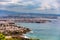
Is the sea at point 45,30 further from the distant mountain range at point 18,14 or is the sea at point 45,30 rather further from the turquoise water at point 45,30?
the distant mountain range at point 18,14

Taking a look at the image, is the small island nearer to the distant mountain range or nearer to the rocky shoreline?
the rocky shoreline

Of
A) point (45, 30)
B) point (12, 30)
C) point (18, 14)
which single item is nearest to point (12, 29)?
point (12, 30)

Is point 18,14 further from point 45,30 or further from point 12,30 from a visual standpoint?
point 45,30

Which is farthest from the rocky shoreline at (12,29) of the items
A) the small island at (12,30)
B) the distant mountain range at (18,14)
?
the distant mountain range at (18,14)

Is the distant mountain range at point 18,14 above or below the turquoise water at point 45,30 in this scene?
above

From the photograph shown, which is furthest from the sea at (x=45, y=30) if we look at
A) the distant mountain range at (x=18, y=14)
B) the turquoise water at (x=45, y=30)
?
the distant mountain range at (x=18, y=14)

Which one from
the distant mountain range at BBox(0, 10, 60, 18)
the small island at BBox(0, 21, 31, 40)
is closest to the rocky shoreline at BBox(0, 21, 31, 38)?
the small island at BBox(0, 21, 31, 40)

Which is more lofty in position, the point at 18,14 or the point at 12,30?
the point at 18,14

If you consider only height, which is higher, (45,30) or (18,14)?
(18,14)

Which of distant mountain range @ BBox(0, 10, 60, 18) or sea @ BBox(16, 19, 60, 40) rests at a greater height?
distant mountain range @ BBox(0, 10, 60, 18)
